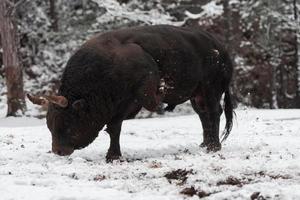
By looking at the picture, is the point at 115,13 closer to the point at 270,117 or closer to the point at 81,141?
the point at 270,117

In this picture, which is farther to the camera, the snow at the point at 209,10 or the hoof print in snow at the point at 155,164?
the snow at the point at 209,10

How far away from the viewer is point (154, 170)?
677 cm

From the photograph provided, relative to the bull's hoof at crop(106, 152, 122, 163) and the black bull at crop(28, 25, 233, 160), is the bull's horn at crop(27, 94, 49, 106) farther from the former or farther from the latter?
the bull's hoof at crop(106, 152, 122, 163)

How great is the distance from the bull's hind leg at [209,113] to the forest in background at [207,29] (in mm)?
10944

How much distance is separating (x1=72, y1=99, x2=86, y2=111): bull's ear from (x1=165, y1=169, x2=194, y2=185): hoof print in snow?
1.68 m

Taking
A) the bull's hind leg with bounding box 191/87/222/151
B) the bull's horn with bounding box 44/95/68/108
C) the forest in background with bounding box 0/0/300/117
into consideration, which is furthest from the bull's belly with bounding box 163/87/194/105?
the forest in background with bounding box 0/0/300/117

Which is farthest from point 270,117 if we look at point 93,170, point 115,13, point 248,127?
point 93,170

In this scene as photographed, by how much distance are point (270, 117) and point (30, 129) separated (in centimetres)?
690

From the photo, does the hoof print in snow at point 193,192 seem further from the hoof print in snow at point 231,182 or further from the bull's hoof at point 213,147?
the bull's hoof at point 213,147

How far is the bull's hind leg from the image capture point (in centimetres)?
930

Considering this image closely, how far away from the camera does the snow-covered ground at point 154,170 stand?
18.1 ft

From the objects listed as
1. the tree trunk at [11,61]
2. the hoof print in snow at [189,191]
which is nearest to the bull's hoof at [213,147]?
the hoof print in snow at [189,191]

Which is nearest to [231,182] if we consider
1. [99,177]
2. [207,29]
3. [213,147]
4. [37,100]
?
[99,177]

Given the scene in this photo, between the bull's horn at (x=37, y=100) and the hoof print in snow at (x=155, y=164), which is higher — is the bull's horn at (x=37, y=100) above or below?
above
